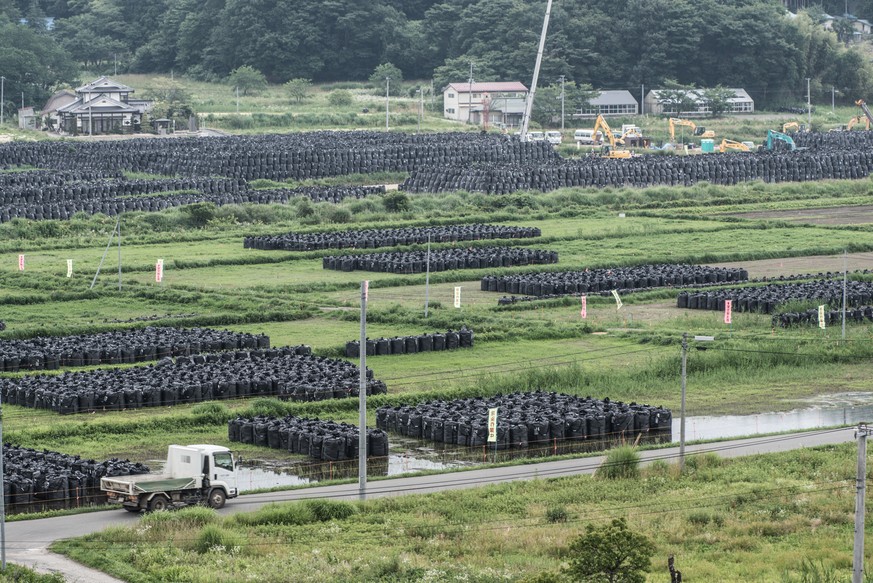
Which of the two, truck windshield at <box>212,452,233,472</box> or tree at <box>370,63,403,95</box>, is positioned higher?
tree at <box>370,63,403,95</box>

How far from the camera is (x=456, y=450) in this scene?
3909cm

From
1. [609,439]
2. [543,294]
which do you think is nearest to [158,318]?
[543,294]

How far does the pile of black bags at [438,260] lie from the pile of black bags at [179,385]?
22193mm

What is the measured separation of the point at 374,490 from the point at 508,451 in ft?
19.0

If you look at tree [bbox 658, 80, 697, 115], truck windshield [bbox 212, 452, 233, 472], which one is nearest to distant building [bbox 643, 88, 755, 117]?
tree [bbox 658, 80, 697, 115]

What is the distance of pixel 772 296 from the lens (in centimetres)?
Answer: 5831

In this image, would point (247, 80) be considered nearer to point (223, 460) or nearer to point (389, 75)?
point (389, 75)

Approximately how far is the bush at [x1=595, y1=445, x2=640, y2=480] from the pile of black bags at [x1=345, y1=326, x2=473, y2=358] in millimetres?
15834

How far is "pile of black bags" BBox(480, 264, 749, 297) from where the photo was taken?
6253cm

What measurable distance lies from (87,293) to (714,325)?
2328cm

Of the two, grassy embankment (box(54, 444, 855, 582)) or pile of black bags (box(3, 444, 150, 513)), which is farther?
pile of black bags (box(3, 444, 150, 513))

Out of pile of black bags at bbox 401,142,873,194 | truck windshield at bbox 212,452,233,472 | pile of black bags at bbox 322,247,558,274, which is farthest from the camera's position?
pile of black bags at bbox 401,142,873,194

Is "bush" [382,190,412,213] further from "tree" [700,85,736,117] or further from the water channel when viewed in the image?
"tree" [700,85,736,117]

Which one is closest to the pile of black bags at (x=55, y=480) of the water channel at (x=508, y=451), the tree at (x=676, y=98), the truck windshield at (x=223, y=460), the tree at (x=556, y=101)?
the truck windshield at (x=223, y=460)
